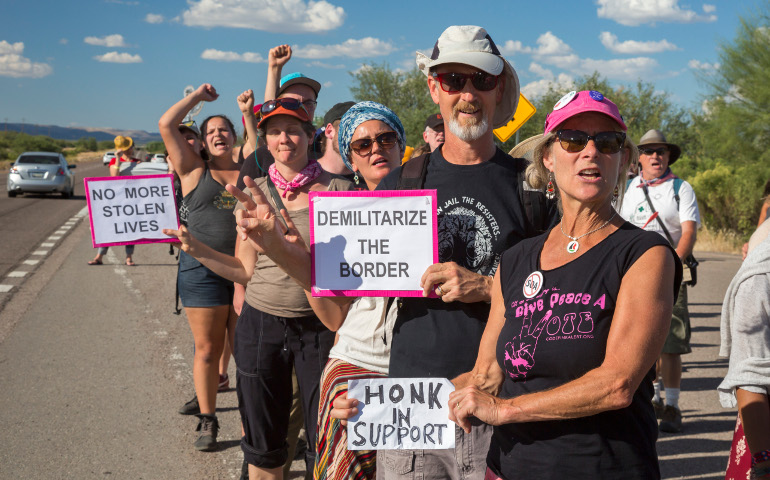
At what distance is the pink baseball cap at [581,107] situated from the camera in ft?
7.49

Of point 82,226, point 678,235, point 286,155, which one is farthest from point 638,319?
point 82,226

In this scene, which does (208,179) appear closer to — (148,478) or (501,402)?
(148,478)

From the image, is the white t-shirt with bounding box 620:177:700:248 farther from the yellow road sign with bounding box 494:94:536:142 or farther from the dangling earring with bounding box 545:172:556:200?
the dangling earring with bounding box 545:172:556:200

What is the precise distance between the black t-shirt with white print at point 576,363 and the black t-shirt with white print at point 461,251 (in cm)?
45

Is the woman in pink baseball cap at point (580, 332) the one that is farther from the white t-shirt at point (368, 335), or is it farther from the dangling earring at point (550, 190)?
the white t-shirt at point (368, 335)

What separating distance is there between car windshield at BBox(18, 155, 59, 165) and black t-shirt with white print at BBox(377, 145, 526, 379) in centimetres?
3038

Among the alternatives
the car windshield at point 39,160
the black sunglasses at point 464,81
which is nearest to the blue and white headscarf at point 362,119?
the black sunglasses at point 464,81

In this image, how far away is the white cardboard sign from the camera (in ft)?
8.29

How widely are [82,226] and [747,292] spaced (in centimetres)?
2086

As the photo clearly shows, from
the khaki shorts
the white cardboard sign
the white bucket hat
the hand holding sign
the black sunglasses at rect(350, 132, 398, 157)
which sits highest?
the white bucket hat

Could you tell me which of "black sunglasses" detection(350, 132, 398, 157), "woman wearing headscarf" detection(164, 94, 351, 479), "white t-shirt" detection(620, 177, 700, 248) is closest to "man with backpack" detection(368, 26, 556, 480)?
"black sunglasses" detection(350, 132, 398, 157)

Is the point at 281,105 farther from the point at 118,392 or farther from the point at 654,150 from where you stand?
the point at 654,150

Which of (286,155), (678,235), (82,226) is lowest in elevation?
(82,226)

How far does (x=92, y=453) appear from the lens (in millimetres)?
5234
